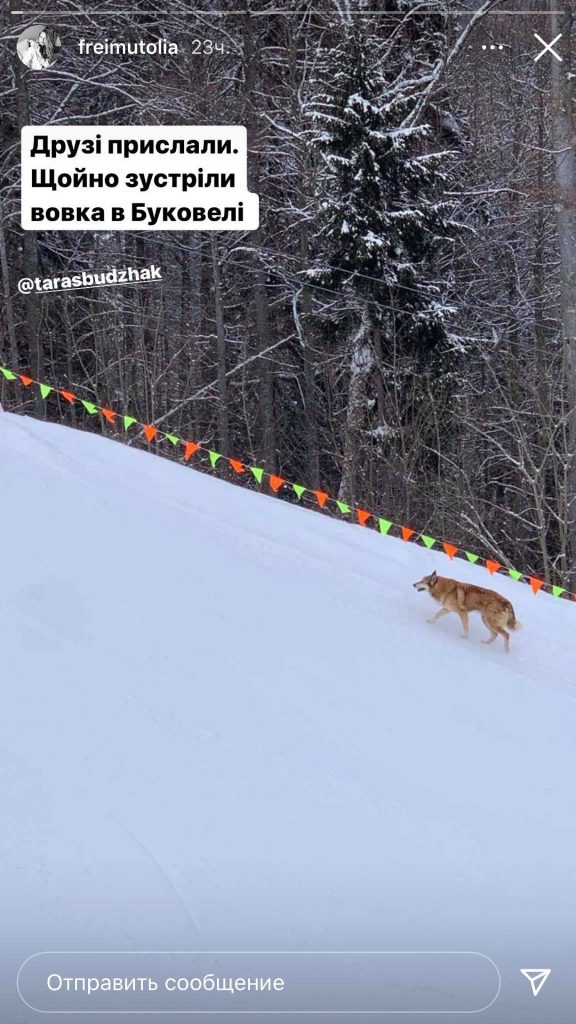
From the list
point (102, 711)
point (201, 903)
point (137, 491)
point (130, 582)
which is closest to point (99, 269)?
point (137, 491)

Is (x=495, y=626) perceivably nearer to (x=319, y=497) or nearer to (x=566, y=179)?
(x=319, y=497)

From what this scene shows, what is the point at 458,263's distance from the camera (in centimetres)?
2534

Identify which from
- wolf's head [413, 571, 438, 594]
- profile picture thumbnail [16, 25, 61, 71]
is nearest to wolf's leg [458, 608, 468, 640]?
wolf's head [413, 571, 438, 594]

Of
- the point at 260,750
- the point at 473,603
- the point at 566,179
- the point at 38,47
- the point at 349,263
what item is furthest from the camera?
the point at 349,263

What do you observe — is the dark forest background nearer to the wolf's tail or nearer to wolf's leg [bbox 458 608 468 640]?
the wolf's tail

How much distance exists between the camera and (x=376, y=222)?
21.1 m

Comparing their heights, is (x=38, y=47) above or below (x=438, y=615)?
above

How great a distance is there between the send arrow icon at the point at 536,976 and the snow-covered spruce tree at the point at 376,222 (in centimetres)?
1490

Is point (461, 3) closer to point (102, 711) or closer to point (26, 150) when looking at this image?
point (26, 150)

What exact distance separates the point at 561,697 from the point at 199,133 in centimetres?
808

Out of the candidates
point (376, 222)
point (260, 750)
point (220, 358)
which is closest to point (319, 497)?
point (260, 750)

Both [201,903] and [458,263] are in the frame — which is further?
[458,263]

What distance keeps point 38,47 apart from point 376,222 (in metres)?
7.15

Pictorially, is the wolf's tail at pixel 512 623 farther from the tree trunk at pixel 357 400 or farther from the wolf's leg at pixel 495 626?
the tree trunk at pixel 357 400
